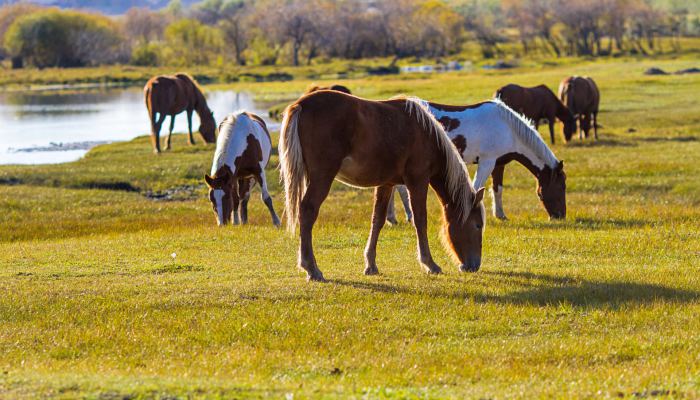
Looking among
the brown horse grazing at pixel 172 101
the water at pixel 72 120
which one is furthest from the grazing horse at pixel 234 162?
the water at pixel 72 120

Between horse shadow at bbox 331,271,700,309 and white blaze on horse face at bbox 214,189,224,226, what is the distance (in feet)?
20.7

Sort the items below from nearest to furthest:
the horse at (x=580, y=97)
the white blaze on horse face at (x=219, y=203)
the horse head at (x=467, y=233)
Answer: the horse head at (x=467, y=233), the white blaze on horse face at (x=219, y=203), the horse at (x=580, y=97)

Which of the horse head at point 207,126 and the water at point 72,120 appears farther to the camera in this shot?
the water at point 72,120

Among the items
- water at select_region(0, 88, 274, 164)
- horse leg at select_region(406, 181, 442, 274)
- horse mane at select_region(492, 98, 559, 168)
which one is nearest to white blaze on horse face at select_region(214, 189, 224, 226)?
horse mane at select_region(492, 98, 559, 168)

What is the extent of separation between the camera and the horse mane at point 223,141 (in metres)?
17.0

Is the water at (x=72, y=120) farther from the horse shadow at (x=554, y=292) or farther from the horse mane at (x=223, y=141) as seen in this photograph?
the horse shadow at (x=554, y=292)

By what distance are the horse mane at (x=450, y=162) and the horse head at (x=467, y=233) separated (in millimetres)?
91

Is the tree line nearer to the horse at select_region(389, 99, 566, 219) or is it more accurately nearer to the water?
the water

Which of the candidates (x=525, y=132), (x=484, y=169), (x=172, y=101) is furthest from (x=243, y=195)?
(x=172, y=101)

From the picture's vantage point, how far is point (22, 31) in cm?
11625

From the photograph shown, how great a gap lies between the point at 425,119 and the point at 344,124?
1189 mm

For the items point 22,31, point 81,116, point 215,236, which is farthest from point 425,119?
point 22,31

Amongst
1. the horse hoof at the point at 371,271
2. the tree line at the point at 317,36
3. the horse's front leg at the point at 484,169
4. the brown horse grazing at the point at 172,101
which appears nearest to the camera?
the horse hoof at the point at 371,271

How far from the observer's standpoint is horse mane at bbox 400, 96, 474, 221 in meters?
11.5
